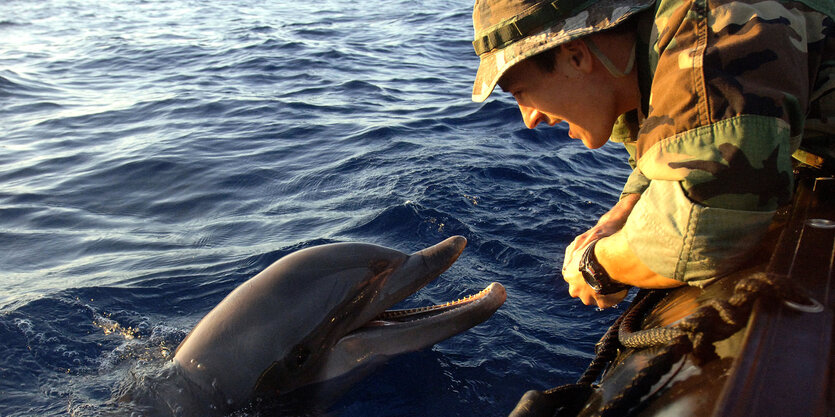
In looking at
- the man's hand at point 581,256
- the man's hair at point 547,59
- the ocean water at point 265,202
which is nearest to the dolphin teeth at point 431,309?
the ocean water at point 265,202

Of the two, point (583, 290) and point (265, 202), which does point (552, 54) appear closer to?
point (583, 290)

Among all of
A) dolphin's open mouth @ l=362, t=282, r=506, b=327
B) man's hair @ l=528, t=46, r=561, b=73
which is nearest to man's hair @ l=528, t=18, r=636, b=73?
man's hair @ l=528, t=46, r=561, b=73

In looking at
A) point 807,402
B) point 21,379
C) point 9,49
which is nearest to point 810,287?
point 807,402

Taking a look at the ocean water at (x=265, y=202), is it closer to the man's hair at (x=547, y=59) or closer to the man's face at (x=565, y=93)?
the man's face at (x=565, y=93)

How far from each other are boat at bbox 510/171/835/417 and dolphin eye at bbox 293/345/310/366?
193 cm

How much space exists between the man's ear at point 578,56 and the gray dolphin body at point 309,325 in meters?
1.80

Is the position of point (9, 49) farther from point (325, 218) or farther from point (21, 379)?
point (21, 379)

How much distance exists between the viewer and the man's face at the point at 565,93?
339cm

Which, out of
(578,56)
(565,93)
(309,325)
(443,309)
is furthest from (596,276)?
(309,325)

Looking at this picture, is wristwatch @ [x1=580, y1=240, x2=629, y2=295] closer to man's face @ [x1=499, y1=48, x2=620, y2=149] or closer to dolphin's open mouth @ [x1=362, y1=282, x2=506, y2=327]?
man's face @ [x1=499, y1=48, x2=620, y2=149]

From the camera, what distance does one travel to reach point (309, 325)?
4.22 metres

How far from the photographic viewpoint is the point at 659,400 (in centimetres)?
236

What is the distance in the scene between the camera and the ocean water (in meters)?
5.04

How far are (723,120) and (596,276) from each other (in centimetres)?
115
